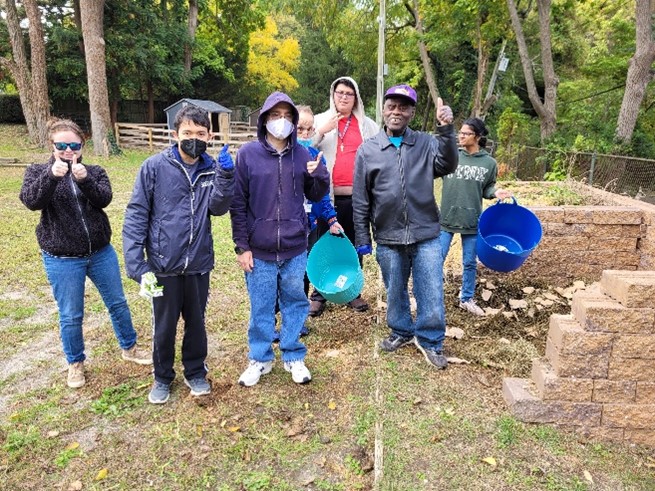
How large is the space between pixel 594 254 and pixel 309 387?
12.0ft

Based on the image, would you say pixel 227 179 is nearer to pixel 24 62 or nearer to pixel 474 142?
pixel 474 142

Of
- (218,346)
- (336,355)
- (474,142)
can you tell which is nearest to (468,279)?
(474,142)

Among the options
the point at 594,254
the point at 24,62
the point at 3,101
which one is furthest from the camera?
the point at 3,101

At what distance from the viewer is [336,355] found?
3832mm

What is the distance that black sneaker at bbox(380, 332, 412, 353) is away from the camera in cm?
380

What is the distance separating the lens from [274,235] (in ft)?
10.3

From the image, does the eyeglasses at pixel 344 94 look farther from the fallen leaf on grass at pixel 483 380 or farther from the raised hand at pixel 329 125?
the fallen leaf on grass at pixel 483 380

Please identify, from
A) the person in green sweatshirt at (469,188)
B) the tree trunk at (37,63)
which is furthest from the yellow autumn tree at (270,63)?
the person in green sweatshirt at (469,188)

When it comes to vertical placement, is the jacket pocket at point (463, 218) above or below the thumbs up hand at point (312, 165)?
below

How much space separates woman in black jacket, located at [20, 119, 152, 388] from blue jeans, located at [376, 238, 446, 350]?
191 cm

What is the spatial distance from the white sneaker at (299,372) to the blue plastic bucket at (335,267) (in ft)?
1.99

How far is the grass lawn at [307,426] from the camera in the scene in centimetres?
255

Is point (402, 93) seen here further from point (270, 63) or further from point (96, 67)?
point (270, 63)

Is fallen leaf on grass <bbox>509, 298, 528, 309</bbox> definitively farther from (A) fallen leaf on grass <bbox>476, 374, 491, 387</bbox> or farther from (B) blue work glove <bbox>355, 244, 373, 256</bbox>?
(B) blue work glove <bbox>355, 244, 373, 256</bbox>
